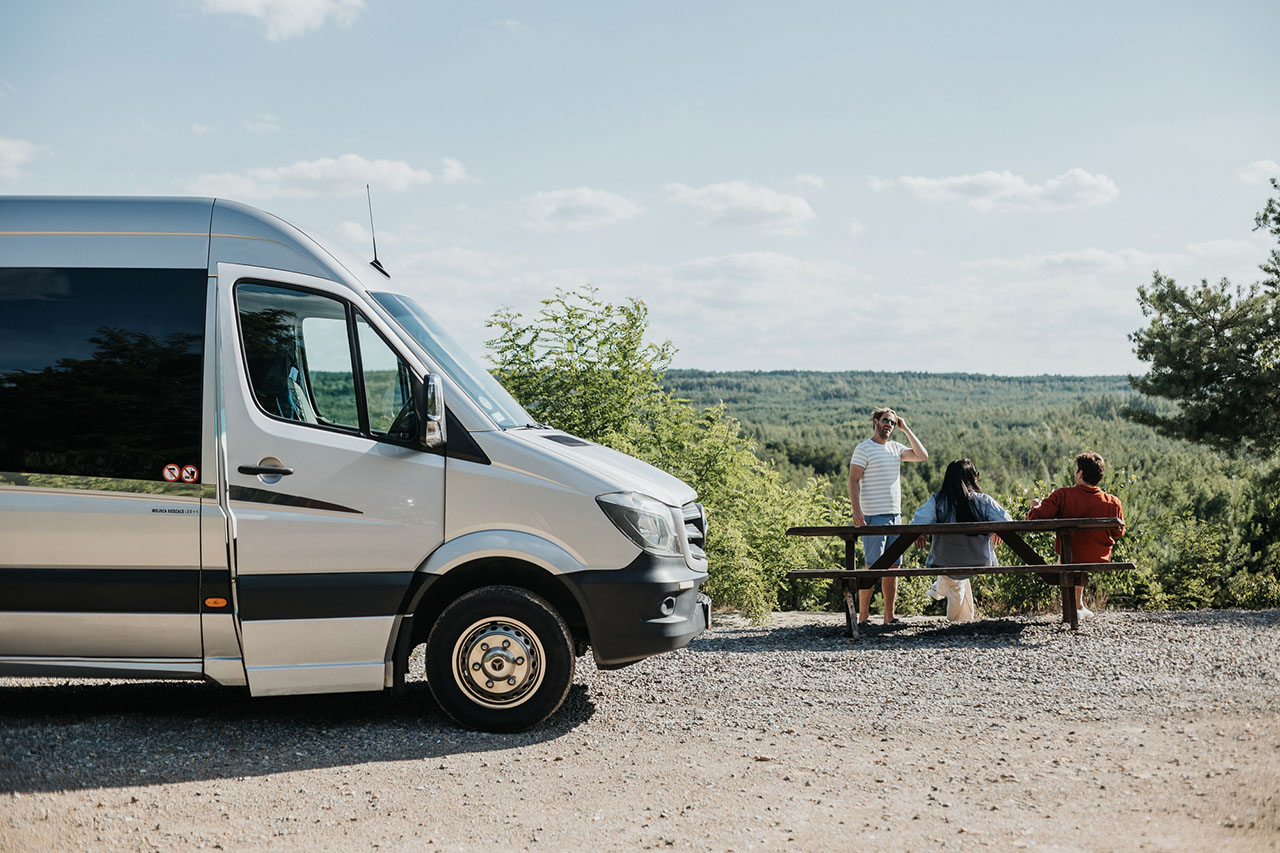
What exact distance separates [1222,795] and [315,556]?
4.54m

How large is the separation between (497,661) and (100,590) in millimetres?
2151

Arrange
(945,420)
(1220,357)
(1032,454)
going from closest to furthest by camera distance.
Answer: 1. (1220,357)
2. (1032,454)
3. (945,420)

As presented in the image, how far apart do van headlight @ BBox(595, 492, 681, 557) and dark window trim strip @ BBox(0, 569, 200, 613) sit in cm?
225

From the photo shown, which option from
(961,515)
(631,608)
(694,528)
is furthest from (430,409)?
(961,515)

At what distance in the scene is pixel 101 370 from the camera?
6.04m

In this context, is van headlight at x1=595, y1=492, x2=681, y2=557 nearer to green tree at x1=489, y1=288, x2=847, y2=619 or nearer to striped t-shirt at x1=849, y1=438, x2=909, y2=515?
striped t-shirt at x1=849, y1=438, x2=909, y2=515

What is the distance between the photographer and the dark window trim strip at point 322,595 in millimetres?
5898

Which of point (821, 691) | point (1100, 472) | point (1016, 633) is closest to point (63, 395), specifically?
point (821, 691)

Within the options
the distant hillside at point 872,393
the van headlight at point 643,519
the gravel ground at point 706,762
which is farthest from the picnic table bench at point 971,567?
the distant hillside at point 872,393

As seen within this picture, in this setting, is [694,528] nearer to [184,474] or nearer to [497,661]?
[497,661]

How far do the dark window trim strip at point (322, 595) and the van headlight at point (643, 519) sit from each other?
3.83ft

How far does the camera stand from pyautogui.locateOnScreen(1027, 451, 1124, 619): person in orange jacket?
9.48 metres

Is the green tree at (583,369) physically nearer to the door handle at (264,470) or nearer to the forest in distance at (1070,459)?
the forest in distance at (1070,459)

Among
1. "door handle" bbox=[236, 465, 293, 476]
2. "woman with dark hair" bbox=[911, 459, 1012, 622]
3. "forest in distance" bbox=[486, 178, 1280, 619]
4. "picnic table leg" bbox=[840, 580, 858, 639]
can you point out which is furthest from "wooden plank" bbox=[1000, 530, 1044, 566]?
"door handle" bbox=[236, 465, 293, 476]
